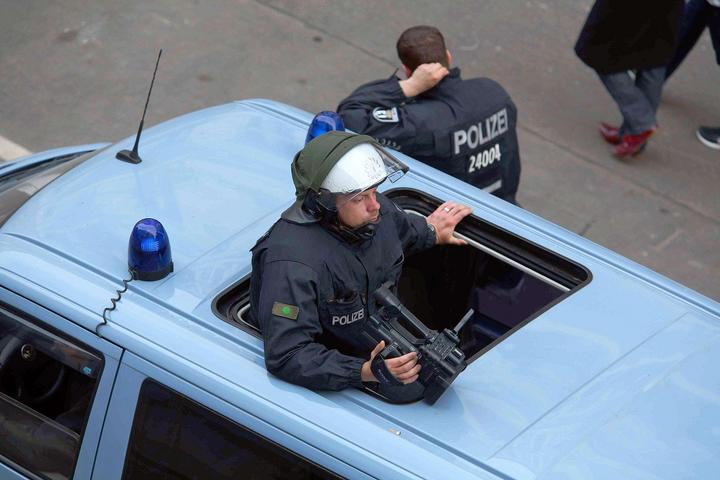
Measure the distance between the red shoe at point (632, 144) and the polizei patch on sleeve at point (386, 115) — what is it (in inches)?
113

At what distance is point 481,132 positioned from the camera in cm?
462

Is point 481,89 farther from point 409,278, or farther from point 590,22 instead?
point 590,22

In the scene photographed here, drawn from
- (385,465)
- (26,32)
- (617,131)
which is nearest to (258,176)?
(385,465)

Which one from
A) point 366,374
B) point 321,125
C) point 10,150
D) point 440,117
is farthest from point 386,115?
point 10,150

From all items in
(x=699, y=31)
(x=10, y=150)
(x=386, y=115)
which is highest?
(x=699, y=31)

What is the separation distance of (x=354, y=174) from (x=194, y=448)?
3.09 feet

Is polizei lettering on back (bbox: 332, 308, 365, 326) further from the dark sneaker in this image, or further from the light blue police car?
the dark sneaker

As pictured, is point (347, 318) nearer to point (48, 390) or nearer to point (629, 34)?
point (48, 390)

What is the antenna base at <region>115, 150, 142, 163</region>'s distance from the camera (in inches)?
148

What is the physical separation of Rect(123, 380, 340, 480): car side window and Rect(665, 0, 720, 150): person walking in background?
5094 millimetres

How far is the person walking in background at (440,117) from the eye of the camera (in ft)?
14.9

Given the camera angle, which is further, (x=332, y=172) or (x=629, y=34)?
(x=629, y=34)

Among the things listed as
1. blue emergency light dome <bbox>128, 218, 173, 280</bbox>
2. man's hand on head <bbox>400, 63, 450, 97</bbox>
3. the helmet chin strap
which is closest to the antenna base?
blue emergency light dome <bbox>128, 218, 173, 280</bbox>

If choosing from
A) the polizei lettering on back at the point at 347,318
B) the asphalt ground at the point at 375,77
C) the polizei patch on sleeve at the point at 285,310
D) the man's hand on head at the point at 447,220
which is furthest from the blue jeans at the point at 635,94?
the polizei patch on sleeve at the point at 285,310
